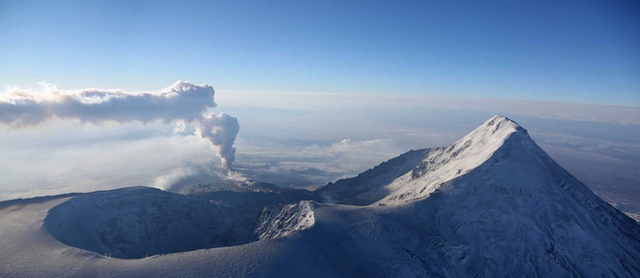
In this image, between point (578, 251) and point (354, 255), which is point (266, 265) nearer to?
point (354, 255)

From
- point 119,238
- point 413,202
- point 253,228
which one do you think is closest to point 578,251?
point 413,202

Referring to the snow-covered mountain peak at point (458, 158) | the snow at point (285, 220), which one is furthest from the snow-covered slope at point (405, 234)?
the snow-covered mountain peak at point (458, 158)

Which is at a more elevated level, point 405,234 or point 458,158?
point 458,158

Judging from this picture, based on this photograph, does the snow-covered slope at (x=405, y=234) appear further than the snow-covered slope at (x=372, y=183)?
No

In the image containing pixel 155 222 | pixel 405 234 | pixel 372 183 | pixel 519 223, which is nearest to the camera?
pixel 405 234

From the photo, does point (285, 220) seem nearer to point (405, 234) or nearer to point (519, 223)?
point (405, 234)

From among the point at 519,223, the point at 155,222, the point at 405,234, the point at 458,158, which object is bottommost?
the point at 155,222

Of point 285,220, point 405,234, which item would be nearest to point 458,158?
point 405,234

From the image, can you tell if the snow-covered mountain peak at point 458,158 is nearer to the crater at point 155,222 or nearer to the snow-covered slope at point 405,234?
the snow-covered slope at point 405,234
